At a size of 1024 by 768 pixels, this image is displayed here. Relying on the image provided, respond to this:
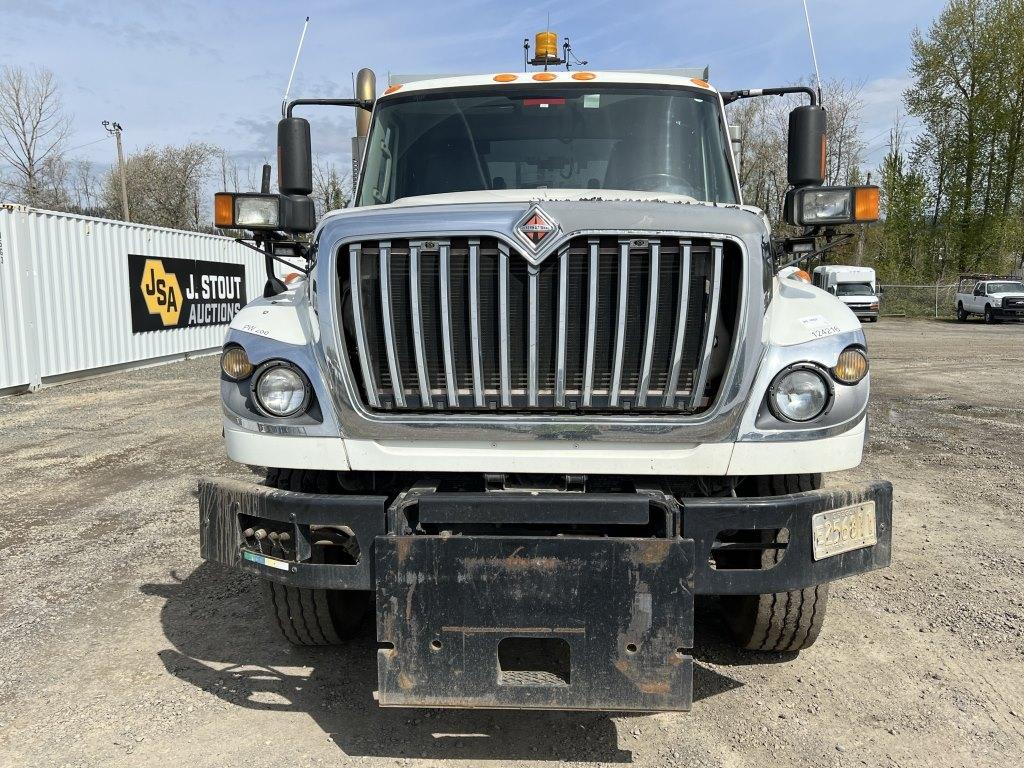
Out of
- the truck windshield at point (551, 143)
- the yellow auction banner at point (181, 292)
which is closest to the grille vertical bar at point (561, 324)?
the truck windshield at point (551, 143)

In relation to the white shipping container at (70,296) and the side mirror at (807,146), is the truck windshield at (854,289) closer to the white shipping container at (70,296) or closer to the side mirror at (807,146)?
the white shipping container at (70,296)

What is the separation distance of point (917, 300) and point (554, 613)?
139ft

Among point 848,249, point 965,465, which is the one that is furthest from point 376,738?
point 848,249

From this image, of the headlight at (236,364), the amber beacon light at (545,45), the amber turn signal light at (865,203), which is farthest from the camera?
the amber beacon light at (545,45)

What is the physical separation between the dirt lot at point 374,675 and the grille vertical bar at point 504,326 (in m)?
1.31

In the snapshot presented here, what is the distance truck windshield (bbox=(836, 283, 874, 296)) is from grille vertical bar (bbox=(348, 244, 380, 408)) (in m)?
34.5

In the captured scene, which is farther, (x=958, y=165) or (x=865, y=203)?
(x=958, y=165)

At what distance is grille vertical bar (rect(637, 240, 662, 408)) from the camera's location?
2.73m

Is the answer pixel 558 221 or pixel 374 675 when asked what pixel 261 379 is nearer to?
pixel 558 221

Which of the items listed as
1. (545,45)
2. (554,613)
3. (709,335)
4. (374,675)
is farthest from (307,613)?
(545,45)

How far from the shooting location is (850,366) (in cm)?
284

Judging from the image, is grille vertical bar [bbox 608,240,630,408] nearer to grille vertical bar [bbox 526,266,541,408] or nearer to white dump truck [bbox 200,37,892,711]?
white dump truck [bbox 200,37,892,711]

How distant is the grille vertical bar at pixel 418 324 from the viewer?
9.16ft

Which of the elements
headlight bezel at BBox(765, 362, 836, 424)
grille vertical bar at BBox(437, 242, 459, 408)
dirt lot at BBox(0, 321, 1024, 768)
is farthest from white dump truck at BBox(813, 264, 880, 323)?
grille vertical bar at BBox(437, 242, 459, 408)
